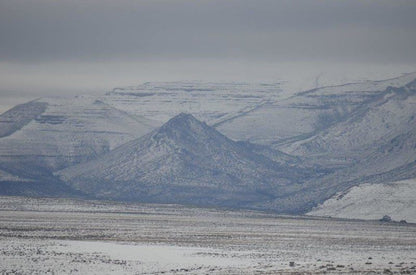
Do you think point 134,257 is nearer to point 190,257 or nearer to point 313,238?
point 190,257

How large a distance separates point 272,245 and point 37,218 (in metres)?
42.7

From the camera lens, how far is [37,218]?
155875 millimetres

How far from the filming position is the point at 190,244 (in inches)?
4734

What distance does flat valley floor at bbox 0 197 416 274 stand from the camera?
94000 millimetres

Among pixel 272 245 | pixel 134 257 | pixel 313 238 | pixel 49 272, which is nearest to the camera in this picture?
pixel 49 272

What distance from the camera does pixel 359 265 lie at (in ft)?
311

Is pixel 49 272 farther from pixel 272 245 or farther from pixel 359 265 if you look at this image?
pixel 272 245

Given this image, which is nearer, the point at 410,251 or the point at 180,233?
the point at 410,251

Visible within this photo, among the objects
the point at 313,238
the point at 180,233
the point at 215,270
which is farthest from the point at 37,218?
the point at 215,270

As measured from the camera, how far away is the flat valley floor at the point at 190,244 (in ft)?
308

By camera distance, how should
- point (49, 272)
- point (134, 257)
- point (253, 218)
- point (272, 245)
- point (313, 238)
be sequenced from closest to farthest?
point (49, 272)
point (134, 257)
point (272, 245)
point (313, 238)
point (253, 218)

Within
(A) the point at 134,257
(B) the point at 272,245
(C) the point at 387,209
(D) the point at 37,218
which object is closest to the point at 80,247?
(A) the point at 134,257

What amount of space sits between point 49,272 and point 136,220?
241 feet

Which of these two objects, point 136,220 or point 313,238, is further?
point 136,220
